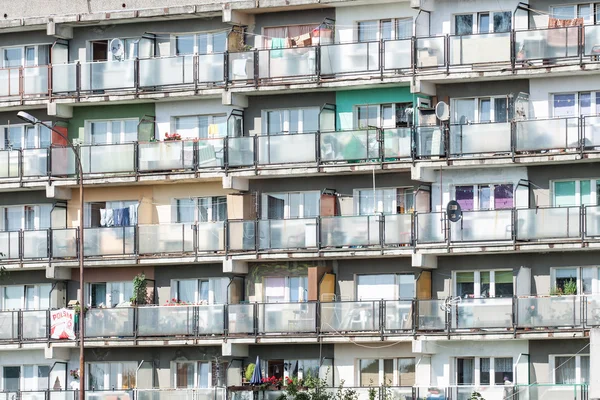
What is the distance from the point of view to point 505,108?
3004 inches

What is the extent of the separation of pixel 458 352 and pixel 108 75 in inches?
627

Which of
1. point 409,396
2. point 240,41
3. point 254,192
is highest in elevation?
point 240,41

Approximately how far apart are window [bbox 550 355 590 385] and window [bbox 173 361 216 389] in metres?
12.3

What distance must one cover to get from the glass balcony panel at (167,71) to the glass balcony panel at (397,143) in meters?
7.54

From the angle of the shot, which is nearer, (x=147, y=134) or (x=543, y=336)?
(x=543, y=336)

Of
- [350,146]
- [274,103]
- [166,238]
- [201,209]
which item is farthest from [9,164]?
[350,146]

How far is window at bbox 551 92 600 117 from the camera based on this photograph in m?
75.0

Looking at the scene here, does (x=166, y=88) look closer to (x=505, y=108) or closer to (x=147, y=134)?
(x=147, y=134)

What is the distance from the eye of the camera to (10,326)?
81.2 m

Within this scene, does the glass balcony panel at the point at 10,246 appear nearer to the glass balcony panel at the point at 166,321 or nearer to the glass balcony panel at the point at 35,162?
the glass balcony panel at the point at 35,162

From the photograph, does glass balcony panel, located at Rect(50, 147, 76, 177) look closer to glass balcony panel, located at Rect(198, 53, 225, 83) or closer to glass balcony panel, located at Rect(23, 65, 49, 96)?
glass balcony panel, located at Rect(23, 65, 49, 96)

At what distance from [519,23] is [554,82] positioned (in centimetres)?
226

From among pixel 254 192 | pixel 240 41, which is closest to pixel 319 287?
pixel 254 192

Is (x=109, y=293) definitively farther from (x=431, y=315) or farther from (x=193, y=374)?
(x=431, y=315)
